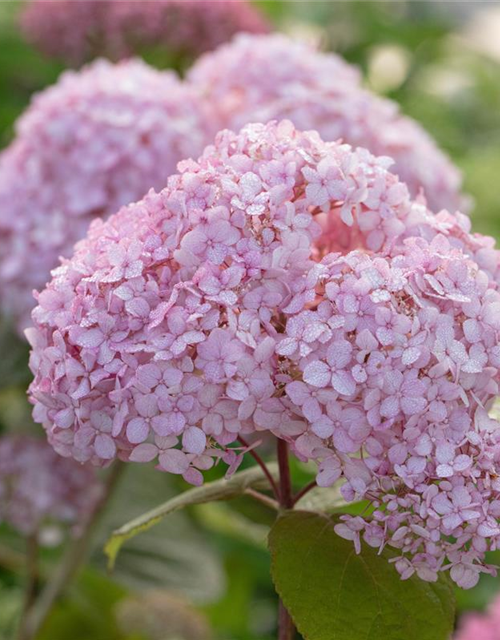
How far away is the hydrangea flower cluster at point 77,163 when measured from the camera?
1248mm

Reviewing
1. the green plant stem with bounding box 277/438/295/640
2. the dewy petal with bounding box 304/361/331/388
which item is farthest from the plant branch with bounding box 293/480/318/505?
the dewy petal with bounding box 304/361/331/388

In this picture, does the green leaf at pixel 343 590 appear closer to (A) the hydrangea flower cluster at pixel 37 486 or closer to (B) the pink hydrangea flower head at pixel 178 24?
(A) the hydrangea flower cluster at pixel 37 486

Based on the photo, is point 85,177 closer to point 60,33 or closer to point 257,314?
point 257,314

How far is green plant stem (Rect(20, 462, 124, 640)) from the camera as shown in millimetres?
1320

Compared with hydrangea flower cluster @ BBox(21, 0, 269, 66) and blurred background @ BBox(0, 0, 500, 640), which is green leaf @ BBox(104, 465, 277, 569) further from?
hydrangea flower cluster @ BBox(21, 0, 269, 66)

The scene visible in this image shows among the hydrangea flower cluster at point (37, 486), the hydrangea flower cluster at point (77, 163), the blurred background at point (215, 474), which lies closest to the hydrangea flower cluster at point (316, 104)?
the hydrangea flower cluster at point (77, 163)

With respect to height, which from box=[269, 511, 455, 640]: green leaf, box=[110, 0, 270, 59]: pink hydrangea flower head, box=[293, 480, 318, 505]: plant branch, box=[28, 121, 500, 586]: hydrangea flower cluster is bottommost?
box=[269, 511, 455, 640]: green leaf

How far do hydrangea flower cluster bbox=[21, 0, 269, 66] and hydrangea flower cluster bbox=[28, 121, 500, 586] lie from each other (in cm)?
115

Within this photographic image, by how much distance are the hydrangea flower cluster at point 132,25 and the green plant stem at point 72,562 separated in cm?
80

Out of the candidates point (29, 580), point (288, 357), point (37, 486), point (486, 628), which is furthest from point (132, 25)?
point (288, 357)

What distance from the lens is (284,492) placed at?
817mm

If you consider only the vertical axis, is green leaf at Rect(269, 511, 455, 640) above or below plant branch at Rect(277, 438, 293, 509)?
below

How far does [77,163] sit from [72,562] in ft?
1.58

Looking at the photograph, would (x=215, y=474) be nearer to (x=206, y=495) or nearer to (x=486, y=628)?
(x=486, y=628)
